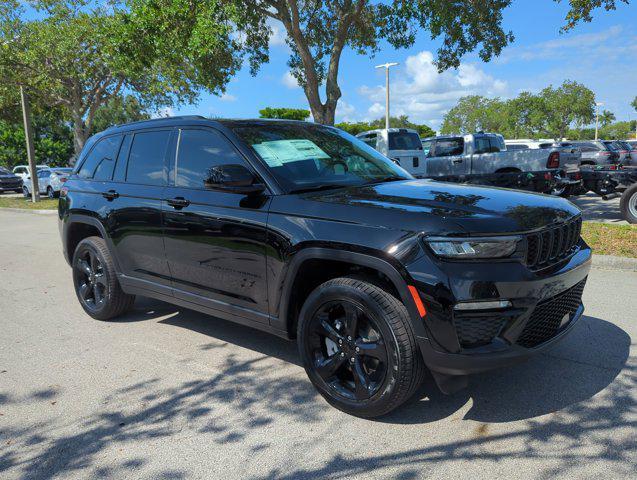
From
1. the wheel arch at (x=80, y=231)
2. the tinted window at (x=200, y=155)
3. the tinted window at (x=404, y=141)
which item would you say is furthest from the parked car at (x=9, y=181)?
the tinted window at (x=200, y=155)

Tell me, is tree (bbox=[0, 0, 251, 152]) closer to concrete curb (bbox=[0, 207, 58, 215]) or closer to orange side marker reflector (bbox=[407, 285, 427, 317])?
concrete curb (bbox=[0, 207, 58, 215])

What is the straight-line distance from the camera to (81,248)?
5250 mm

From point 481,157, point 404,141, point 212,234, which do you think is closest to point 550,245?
point 212,234

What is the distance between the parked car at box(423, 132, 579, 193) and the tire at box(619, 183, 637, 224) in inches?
144

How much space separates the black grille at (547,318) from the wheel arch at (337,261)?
0.61 m

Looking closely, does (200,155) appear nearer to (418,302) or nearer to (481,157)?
(418,302)

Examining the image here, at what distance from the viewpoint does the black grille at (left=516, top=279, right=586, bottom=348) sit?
2.84 meters

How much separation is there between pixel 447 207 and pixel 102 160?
3.64 m

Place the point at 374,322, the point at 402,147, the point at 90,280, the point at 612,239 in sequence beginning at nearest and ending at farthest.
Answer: the point at 374,322 < the point at 90,280 < the point at 612,239 < the point at 402,147

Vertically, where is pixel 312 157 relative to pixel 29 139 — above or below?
below

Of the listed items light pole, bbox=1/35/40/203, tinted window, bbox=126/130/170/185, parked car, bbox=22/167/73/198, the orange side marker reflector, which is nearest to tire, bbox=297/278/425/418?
the orange side marker reflector

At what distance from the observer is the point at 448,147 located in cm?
1582

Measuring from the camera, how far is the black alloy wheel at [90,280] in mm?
5098

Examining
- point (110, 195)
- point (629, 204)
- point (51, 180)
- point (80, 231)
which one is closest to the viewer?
point (110, 195)
